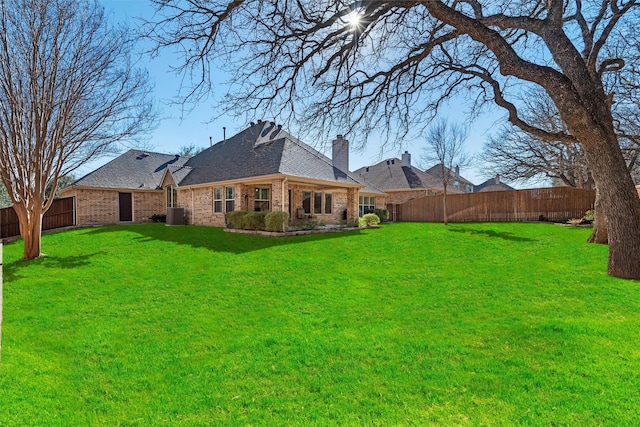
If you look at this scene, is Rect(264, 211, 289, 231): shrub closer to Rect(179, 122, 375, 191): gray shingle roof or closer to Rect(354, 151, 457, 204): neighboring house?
Rect(179, 122, 375, 191): gray shingle roof

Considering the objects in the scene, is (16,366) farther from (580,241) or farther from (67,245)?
(580,241)

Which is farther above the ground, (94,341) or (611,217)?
(611,217)

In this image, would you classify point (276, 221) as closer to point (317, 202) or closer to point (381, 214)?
point (317, 202)

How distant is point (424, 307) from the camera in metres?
5.54

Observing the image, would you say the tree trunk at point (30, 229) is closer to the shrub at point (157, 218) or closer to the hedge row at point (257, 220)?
the hedge row at point (257, 220)

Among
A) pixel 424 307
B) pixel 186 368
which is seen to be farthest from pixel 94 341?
pixel 424 307

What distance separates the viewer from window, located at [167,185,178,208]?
21828 mm

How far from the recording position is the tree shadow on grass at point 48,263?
880 centimetres

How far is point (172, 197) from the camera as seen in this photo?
22.0 metres

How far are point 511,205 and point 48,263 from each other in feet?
79.1

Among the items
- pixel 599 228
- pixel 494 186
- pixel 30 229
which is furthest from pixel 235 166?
pixel 494 186

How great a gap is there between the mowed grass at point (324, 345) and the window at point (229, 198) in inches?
345

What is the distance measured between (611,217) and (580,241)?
6.36 meters

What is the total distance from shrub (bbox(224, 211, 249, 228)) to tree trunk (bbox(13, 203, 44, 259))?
7437 mm
